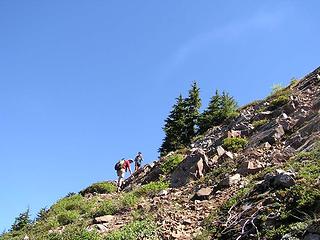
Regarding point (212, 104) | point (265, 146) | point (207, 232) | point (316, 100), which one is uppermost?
point (212, 104)

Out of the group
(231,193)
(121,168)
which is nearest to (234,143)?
(231,193)

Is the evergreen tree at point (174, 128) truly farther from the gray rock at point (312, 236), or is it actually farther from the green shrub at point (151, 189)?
the gray rock at point (312, 236)

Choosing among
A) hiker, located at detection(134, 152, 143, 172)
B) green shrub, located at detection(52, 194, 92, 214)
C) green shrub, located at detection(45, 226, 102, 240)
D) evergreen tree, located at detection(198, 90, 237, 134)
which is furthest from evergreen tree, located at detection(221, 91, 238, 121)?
green shrub, located at detection(45, 226, 102, 240)

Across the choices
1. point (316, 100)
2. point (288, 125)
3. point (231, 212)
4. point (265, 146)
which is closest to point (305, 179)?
point (231, 212)

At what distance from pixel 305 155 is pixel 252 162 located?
10.0ft

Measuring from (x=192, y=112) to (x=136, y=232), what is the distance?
1071 inches

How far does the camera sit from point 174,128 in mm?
40906

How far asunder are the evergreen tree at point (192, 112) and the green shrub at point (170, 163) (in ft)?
43.1

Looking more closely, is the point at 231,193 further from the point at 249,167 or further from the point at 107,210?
the point at 107,210

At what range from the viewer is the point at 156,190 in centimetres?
2108

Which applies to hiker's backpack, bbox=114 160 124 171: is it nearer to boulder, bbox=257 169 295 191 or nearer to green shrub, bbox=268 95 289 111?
green shrub, bbox=268 95 289 111

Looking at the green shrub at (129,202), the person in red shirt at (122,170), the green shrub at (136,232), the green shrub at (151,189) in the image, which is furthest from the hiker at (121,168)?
the green shrub at (136,232)

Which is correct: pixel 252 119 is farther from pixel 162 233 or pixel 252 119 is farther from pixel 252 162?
pixel 162 233

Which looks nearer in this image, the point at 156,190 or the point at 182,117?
the point at 156,190
